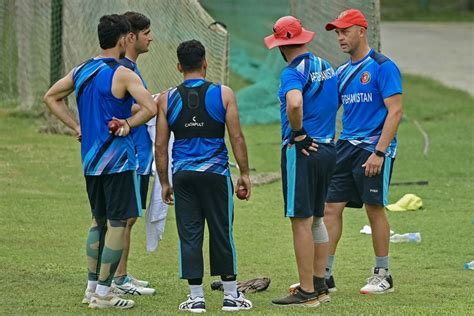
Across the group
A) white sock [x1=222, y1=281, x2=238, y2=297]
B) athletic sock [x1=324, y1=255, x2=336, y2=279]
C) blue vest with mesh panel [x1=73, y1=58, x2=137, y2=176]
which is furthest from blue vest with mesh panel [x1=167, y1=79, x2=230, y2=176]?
athletic sock [x1=324, y1=255, x2=336, y2=279]

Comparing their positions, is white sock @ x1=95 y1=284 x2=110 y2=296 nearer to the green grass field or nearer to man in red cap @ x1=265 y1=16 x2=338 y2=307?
the green grass field

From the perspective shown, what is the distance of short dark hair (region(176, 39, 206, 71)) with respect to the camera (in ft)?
26.0

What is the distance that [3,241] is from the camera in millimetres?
10555

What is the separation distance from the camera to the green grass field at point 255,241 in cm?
838

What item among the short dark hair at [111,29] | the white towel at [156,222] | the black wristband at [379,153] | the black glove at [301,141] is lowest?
the white towel at [156,222]

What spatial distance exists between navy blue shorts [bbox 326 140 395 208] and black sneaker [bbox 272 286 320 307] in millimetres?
1032

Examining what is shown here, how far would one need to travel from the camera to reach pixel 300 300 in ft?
26.9

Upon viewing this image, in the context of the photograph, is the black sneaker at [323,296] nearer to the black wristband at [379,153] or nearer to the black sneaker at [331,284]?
the black sneaker at [331,284]

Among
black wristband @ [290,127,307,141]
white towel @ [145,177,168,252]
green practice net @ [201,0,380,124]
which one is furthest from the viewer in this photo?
green practice net @ [201,0,380,124]

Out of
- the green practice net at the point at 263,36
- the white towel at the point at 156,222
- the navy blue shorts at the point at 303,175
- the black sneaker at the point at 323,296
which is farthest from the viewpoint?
the green practice net at the point at 263,36

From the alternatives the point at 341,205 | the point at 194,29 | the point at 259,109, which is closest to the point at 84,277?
the point at 341,205

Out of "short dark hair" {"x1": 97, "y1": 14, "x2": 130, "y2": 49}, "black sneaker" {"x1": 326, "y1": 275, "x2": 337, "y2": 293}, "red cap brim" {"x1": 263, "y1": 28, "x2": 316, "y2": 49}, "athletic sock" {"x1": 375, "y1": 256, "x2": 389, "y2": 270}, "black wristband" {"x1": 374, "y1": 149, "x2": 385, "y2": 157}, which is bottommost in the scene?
Result: "black sneaker" {"x1": 326, "y1": 275, "x2": 337, "y2": 293}

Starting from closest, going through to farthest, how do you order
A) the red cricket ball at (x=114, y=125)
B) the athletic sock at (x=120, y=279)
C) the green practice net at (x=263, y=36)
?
the red cricket ball at (x=114, y=125) → the athletic sock at (x=120, y=279) → the green practice net at (x=263, y=36)

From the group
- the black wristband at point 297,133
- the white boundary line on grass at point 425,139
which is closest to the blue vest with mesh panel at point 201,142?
the black wristband at point 297,133
